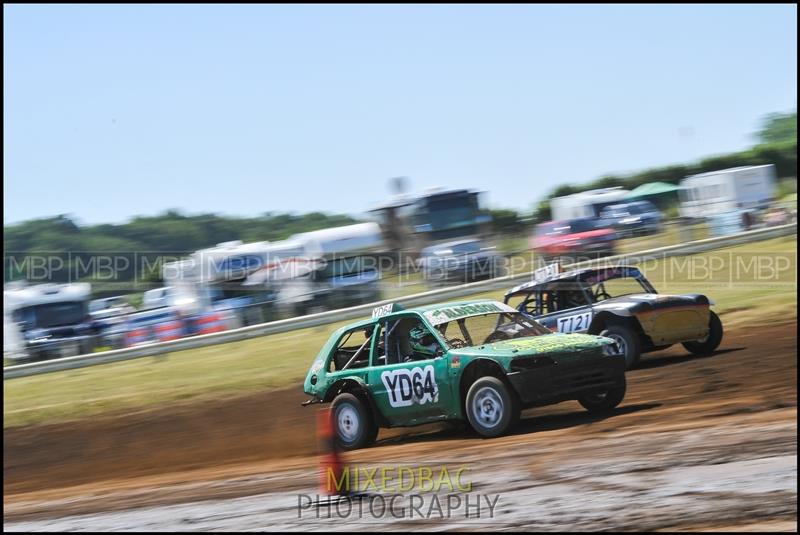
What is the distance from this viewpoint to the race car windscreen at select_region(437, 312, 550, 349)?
31.6ft

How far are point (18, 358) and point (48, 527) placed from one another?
52.8 feet

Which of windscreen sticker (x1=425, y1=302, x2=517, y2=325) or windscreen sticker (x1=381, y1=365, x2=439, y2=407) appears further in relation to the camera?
windscreen sticker (x1=425, y1=302, x2=517, y2=325)

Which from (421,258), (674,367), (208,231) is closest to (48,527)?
(674,367)

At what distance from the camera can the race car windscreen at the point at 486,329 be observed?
9641mm

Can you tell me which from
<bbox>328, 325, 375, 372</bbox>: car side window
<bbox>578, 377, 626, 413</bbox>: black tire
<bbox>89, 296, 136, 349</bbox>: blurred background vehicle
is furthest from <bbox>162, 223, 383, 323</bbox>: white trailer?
<bbox>578, 377, 626, 413</bbox>: black tire

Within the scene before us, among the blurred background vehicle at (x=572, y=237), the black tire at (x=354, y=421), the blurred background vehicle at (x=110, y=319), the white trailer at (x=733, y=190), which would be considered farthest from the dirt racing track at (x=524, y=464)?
the white trailer at (x=733, y=190)

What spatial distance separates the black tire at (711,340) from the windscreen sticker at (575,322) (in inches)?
66.2

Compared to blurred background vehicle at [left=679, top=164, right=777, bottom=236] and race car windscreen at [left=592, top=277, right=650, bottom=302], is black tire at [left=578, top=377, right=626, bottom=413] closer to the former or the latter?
race car windscreen at [left=592, top=277, right=650, bottom=302]

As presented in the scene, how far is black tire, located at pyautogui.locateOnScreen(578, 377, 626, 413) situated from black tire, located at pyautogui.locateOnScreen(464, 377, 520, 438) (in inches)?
40.0

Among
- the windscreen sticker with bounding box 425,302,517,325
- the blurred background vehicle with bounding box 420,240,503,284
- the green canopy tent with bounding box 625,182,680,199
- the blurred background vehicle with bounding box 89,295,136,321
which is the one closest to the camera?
the windscreen sticker with bounding box 425,302,517,325

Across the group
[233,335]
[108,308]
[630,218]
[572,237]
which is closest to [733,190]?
[630,218]

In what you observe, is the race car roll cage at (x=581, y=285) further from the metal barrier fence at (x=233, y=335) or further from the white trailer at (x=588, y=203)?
the white trailer at (x=588, y=203)

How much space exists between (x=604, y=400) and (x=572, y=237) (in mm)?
17968

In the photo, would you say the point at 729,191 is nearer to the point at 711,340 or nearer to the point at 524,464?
the point at 711,340
